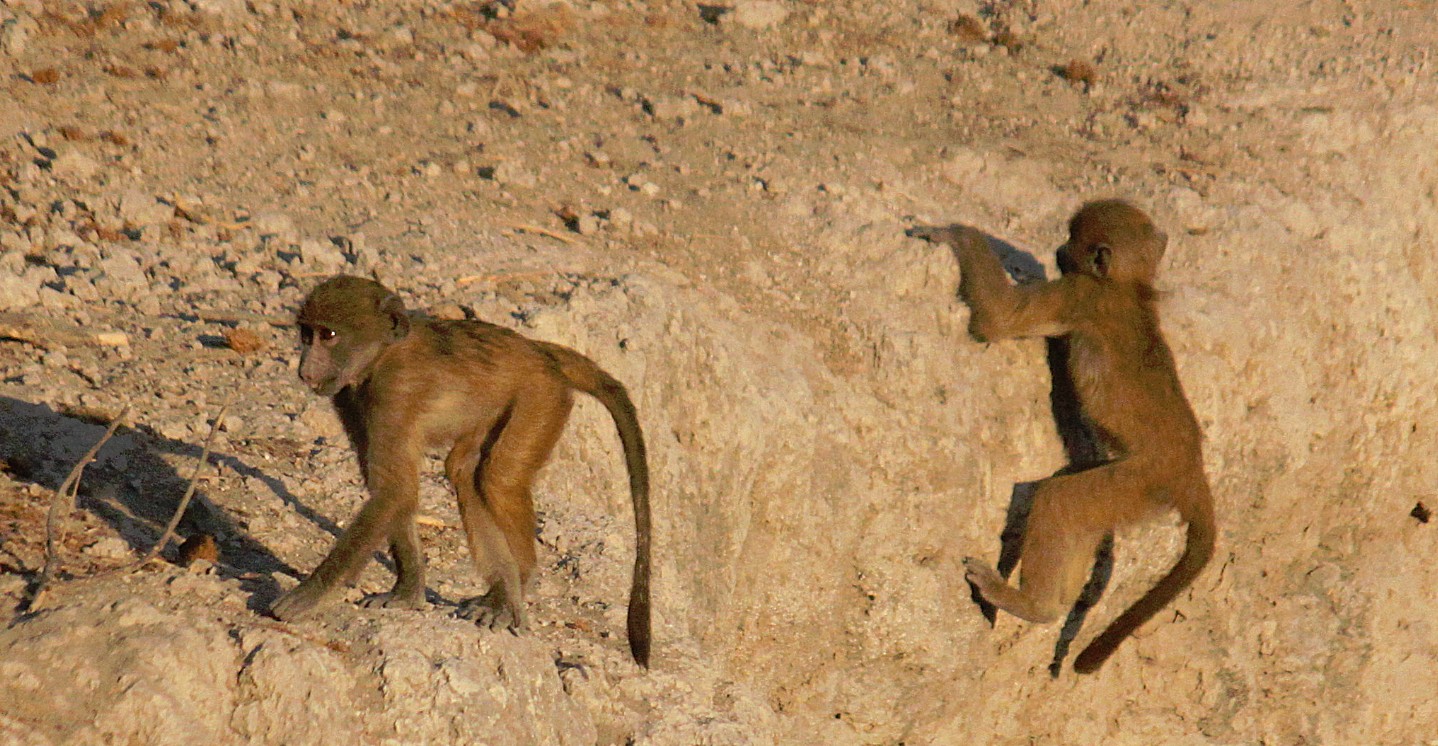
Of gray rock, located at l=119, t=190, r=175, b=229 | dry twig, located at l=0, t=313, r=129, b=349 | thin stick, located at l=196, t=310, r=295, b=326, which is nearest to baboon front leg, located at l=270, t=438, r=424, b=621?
thin stick, located at l=196, t=310, r=295, b=326

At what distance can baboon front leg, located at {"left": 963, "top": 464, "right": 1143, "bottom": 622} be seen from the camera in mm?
5898

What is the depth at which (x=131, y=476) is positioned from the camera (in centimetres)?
443

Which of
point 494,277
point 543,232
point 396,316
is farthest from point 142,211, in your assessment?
point 396,316

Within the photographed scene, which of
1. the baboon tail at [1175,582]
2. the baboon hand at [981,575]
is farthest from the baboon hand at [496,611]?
the baboon tail at [1175,582]

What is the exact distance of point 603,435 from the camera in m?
5.14

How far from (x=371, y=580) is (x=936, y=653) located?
113 inches

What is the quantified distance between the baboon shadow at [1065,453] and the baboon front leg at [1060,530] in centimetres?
9

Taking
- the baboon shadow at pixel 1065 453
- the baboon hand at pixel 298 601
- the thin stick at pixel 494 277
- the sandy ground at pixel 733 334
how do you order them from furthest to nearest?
the baboon shadow at pixel 1065 453
the thin stick at pixel 494 277
the sandy ground at pixel 733 334
the baboon hand at pixel 298 601

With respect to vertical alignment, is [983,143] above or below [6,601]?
above

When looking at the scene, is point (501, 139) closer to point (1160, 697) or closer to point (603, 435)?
point (603, 435)

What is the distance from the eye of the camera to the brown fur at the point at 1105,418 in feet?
19.4

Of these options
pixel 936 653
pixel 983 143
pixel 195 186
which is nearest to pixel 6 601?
pixel 195 186

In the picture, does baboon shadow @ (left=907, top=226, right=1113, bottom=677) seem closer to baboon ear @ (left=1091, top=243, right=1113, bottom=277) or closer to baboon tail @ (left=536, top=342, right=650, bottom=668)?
baboon ear @ (left=1091, top=243, right=1113, bottom=277)

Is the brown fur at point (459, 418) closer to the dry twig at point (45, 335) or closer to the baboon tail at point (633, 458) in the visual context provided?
the baboon tail at point (633, 458)
